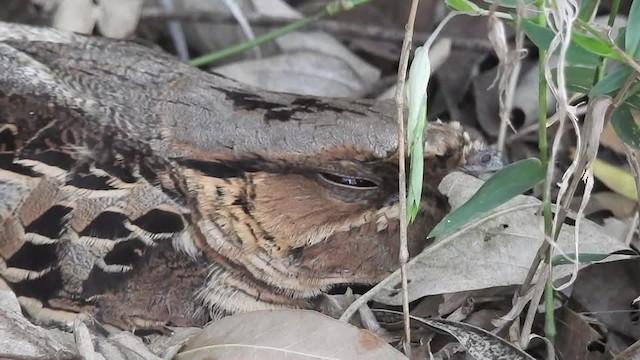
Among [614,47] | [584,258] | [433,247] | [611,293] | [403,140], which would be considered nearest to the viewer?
[614,47]

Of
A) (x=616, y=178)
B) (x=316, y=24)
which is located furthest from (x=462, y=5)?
(x=316, y=24)

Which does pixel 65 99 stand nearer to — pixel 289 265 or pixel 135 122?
pixel 135 122

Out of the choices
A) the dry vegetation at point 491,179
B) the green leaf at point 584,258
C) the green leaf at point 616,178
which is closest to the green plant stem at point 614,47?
the dry vegetation at point 491,179

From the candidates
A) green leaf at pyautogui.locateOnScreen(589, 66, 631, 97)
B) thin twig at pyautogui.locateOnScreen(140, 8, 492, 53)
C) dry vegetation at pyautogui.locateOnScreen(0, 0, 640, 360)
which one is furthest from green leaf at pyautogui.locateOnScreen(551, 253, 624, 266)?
thin twig at pyautogui.locateOnScreen(140, 8, 492, 53)

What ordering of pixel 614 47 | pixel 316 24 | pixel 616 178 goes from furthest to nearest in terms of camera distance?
pixel 316 24, pixel 616 178, pixel 614 47

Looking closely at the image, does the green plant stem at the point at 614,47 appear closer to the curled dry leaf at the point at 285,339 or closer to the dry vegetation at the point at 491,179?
the dry vegetation at the point at 491,179

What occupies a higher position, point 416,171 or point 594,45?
point 594,45

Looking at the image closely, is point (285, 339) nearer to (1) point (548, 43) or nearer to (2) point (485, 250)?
(2) point (485, 250)
